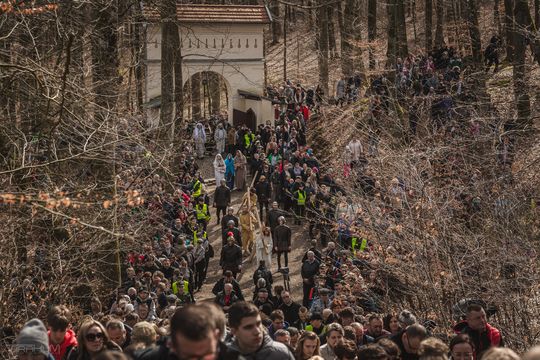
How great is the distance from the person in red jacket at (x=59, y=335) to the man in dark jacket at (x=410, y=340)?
3.06 meters

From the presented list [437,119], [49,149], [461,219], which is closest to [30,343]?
[49,149]

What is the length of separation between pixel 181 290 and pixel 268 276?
5.72 feet

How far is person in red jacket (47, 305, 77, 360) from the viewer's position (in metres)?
8.84

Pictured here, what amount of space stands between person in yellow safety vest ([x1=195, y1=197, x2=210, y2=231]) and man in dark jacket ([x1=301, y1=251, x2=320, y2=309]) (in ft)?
16.5

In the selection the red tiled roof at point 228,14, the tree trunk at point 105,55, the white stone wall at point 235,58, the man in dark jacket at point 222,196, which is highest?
the red tiled roof at point 228,14

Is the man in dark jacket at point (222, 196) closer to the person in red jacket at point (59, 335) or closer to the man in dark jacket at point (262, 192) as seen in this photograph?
the man in dark jacket at point (262, 192)

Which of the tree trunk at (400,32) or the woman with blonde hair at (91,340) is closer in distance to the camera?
the woman with blonde hair at (91,340)

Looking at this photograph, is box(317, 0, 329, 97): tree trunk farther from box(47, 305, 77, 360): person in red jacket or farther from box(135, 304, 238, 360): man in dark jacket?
box(135, 304, 238, 360): man in dark jacket

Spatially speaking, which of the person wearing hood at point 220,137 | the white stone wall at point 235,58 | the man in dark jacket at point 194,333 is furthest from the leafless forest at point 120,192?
the white stone wall at point 235,58

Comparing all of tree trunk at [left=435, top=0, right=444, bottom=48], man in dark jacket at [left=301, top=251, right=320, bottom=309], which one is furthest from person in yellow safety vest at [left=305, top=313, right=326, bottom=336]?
tree trunk at [left=435, top=0, right=444, bottom=48]

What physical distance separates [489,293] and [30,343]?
7.16 m

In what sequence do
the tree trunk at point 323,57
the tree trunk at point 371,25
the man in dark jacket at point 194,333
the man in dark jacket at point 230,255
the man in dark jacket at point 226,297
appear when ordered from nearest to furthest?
the man in dark jacket at point 194,333 < the man in dark jacket at point 226,297 < the man in dark jacket at point 230,255 < the tree trunk at point 371,25 < the tree trunk at point 323,57

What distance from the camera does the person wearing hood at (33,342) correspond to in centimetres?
733

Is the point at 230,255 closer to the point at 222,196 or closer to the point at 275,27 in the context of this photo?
the point at 222,196
